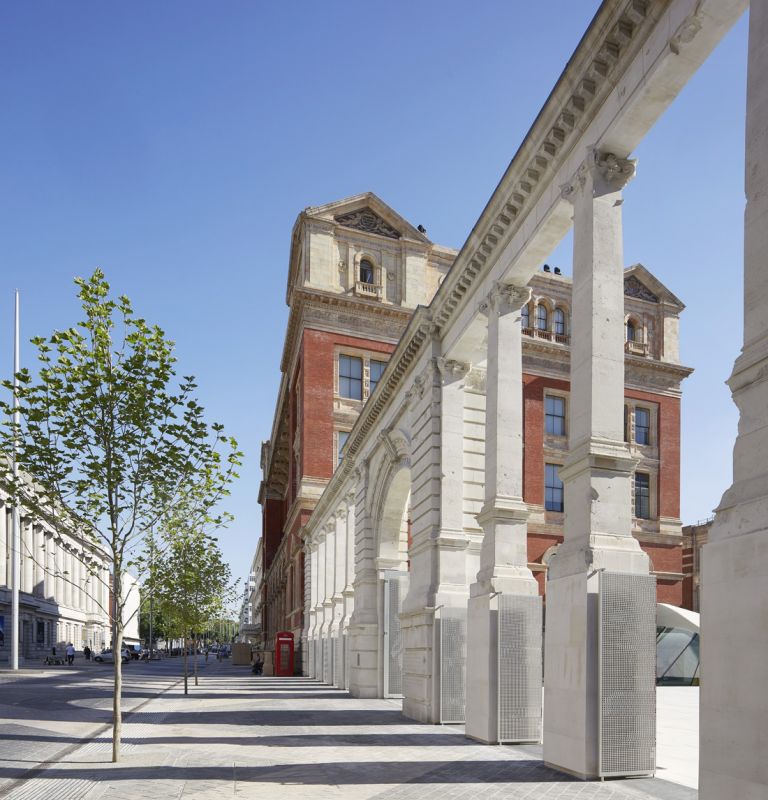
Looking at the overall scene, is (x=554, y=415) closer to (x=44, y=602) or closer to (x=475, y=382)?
(x=475, y=382)

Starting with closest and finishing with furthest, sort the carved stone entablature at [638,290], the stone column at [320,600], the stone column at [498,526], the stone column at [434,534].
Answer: the stone column at [498,526], the stone column at [434,534], the stone column at [320,600], the carved stone entablature at [638,290]

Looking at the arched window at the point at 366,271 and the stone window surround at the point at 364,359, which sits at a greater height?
the arched window at the point at 366,271

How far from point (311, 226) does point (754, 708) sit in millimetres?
Result: 40007

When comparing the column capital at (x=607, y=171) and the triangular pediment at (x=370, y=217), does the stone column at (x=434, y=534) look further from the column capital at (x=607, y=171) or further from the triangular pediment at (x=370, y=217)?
the triangular pediment at (x=370, y=217)

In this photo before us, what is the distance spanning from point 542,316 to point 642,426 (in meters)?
8.55

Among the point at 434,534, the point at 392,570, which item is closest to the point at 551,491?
the point at 392,570

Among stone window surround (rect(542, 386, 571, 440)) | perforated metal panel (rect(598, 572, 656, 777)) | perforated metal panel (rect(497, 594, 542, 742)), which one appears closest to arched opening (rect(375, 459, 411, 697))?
perforated metal panel (rect(497, 594, 542, 742))

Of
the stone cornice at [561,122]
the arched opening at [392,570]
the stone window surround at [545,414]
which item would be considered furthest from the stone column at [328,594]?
the stone cornice at [561,122]

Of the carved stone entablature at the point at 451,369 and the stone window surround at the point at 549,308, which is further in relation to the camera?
the stone window surround at the point at 549,308

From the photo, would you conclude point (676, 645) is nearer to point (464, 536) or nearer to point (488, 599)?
point (464, 536)

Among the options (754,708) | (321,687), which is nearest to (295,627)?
(321,687)

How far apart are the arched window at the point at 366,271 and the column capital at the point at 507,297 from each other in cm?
3037

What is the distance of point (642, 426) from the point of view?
4788 cm

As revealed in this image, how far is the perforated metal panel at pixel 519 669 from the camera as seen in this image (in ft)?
47.6
